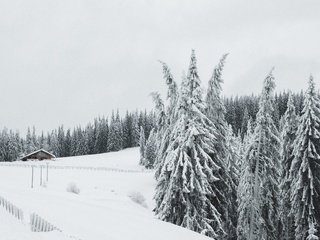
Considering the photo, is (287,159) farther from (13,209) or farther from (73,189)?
(73,189)

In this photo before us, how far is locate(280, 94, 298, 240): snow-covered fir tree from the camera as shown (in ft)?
104

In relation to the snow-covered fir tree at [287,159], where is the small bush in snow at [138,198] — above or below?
below

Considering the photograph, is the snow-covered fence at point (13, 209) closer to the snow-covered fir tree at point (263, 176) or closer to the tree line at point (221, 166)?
the tree line at point (221, 166)

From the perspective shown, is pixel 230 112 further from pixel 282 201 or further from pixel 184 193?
pixel 184 193

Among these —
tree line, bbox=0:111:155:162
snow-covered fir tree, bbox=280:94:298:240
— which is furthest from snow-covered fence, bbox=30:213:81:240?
tree line, bbox=0:111:155:162

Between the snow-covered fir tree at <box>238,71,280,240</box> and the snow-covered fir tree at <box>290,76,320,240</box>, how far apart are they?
178 cm

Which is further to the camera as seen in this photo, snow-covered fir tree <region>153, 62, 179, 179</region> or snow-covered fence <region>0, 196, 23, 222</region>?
snow-covered fir tree <region>153, 62, 179, 179</region>

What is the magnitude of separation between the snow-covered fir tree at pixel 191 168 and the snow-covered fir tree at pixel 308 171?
710 cm

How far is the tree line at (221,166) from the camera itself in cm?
2352

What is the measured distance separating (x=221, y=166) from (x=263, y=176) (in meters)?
3.89

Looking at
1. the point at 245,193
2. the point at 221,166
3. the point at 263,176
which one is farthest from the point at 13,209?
the point at 263,176

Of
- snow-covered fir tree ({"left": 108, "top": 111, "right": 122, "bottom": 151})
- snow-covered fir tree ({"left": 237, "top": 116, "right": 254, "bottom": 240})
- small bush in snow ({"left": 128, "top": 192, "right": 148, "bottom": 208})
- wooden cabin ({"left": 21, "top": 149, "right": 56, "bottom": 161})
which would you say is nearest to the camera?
snow-covered fir tree ({"left": 237, "top": 116, "right": 254, "bottom": 240})

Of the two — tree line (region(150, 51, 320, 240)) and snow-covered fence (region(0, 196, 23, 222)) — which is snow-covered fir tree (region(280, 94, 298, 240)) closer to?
tree line (region(150, 51, 320, 240))

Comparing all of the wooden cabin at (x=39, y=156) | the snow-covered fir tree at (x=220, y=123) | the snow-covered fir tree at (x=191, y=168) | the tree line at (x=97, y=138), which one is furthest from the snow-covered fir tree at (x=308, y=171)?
the tree line at (x=97, y=138)
